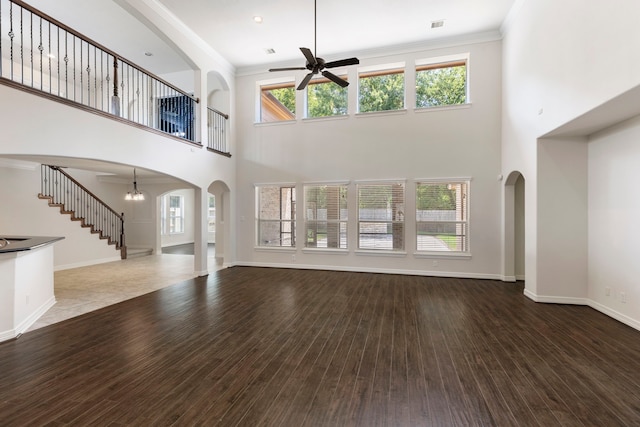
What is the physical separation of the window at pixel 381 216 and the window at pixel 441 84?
83.6 inches

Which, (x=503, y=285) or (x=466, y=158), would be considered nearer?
(x=503, y=285)

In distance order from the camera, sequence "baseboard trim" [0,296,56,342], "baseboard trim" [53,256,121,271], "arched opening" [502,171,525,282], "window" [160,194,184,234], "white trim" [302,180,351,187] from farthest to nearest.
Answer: "window" [160,194,184,234], "baseboard trim" [53,256,121,271], "white trim" [302,180,351,187], "arched opening" [502,171,525,282], "baseboard trim" [0,296,56,342]

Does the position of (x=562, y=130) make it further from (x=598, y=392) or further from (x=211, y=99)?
(x=211, y=99)

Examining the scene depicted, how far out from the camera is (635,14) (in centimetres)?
283

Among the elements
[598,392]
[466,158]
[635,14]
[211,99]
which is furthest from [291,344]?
[211,99]

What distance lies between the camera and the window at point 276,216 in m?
7.89

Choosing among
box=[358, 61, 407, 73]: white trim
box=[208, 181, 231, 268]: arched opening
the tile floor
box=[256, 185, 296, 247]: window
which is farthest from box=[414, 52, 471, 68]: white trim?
the tile floor

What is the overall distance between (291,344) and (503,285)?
188 inches

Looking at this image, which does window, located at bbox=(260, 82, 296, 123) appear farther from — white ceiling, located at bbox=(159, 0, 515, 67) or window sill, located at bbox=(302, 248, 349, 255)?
window sill, located at bbox=(302, 248, 349, 255)

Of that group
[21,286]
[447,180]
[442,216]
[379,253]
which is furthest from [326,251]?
[21,286]

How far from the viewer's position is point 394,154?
7.05m

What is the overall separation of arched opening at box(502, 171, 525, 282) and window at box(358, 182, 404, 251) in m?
2.12

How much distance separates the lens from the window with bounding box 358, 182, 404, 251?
707 centimetres

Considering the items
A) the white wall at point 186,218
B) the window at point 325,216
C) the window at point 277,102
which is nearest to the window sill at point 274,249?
the window at point 325,216
